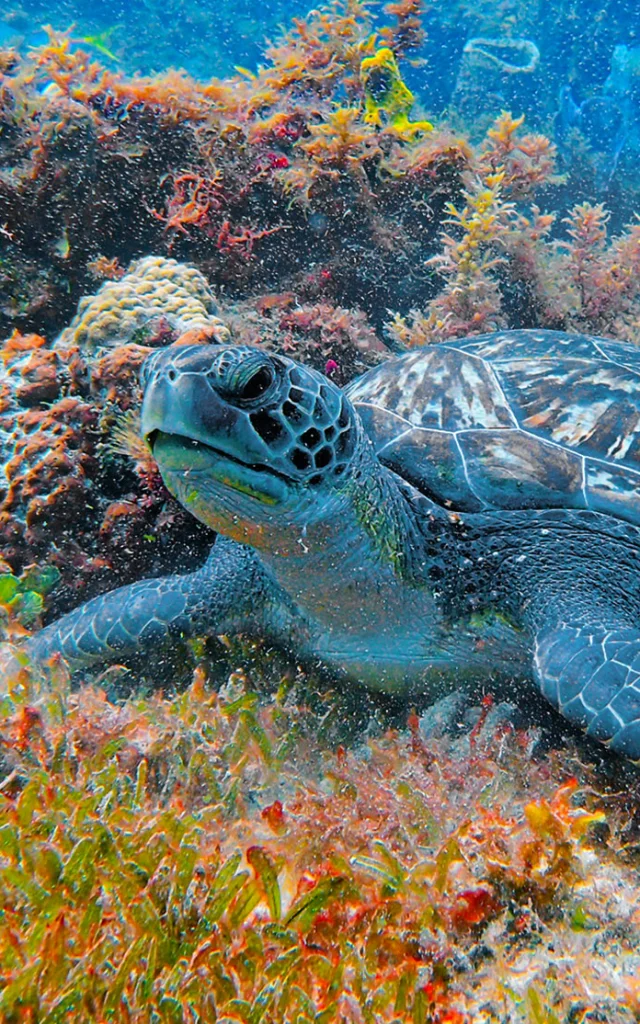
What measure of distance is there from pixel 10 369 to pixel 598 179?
1717 cm

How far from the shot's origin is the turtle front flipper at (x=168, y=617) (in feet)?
8.20

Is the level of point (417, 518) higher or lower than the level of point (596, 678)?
higher

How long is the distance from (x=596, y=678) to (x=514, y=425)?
110 centimetres

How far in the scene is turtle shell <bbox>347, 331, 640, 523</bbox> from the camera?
2.27 metres

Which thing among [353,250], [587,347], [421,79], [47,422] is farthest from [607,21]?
[47,422]

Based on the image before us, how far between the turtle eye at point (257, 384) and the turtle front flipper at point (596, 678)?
1302 mm

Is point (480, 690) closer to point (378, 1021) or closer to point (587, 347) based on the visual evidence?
point (378, 1021)

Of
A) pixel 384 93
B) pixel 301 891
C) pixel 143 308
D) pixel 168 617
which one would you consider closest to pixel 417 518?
pixel 168 617

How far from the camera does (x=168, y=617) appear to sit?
2492 millimetres

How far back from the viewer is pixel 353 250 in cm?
441

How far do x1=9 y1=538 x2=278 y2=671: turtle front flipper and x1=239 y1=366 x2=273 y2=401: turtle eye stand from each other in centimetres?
97

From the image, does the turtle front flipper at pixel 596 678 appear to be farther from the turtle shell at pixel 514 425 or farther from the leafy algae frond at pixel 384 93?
the leafy algae frond at pixel 384 93

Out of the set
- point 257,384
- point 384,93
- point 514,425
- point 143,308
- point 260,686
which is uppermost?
point 384,93

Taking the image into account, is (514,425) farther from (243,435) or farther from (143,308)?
(143,308)
